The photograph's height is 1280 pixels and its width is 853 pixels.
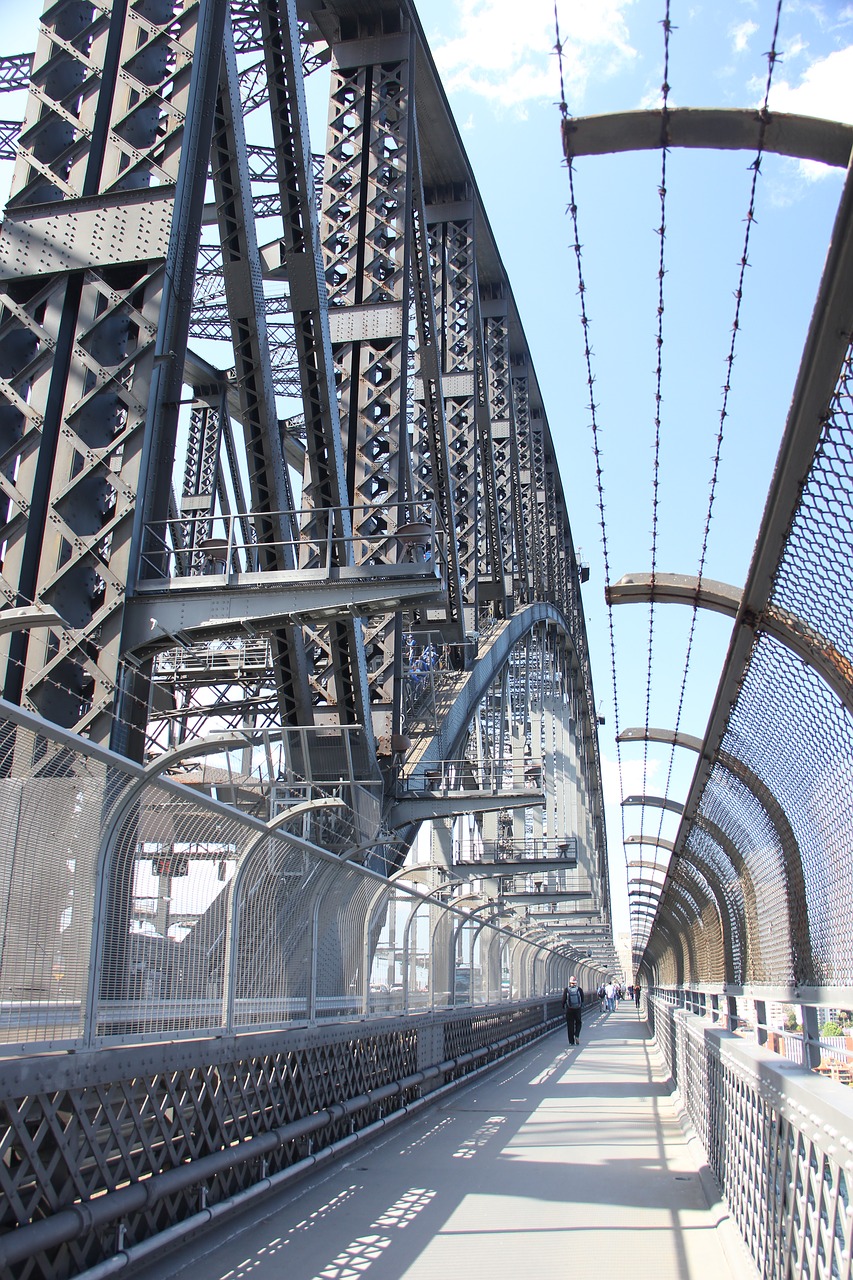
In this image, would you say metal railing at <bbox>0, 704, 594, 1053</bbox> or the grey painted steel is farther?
metal railing at <bbox>0, 704, 594, 1053</bbox>

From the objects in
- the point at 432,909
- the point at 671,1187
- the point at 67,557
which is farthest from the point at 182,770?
the point at 671,1187

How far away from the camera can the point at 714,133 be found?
4.94 metres

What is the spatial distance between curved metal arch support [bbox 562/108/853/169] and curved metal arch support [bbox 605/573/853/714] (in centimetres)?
205

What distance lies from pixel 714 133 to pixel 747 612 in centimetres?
224

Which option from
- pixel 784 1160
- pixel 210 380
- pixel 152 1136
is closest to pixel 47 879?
pixel 152 1136

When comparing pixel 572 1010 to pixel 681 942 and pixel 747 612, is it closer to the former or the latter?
pixel 681 942

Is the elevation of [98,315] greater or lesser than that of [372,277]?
lesser

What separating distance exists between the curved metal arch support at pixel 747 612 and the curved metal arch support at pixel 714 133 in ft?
6.74

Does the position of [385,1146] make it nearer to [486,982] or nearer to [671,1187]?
[671,1187]

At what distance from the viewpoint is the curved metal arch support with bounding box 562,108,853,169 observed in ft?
14.3

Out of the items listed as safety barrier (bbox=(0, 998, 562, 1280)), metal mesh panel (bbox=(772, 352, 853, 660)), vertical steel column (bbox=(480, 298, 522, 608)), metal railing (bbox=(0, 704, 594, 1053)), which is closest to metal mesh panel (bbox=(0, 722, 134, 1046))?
metal railing (bbox=(0, 704, 594, 1053))

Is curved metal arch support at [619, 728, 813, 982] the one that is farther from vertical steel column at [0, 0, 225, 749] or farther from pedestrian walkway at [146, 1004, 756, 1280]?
vertical steel column at [0, 0, 225, 749]

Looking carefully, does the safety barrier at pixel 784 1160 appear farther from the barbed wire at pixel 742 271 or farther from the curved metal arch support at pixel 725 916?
the curved metal arch support at pixel 725 916

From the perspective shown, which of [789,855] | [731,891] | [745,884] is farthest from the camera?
[731,891]
